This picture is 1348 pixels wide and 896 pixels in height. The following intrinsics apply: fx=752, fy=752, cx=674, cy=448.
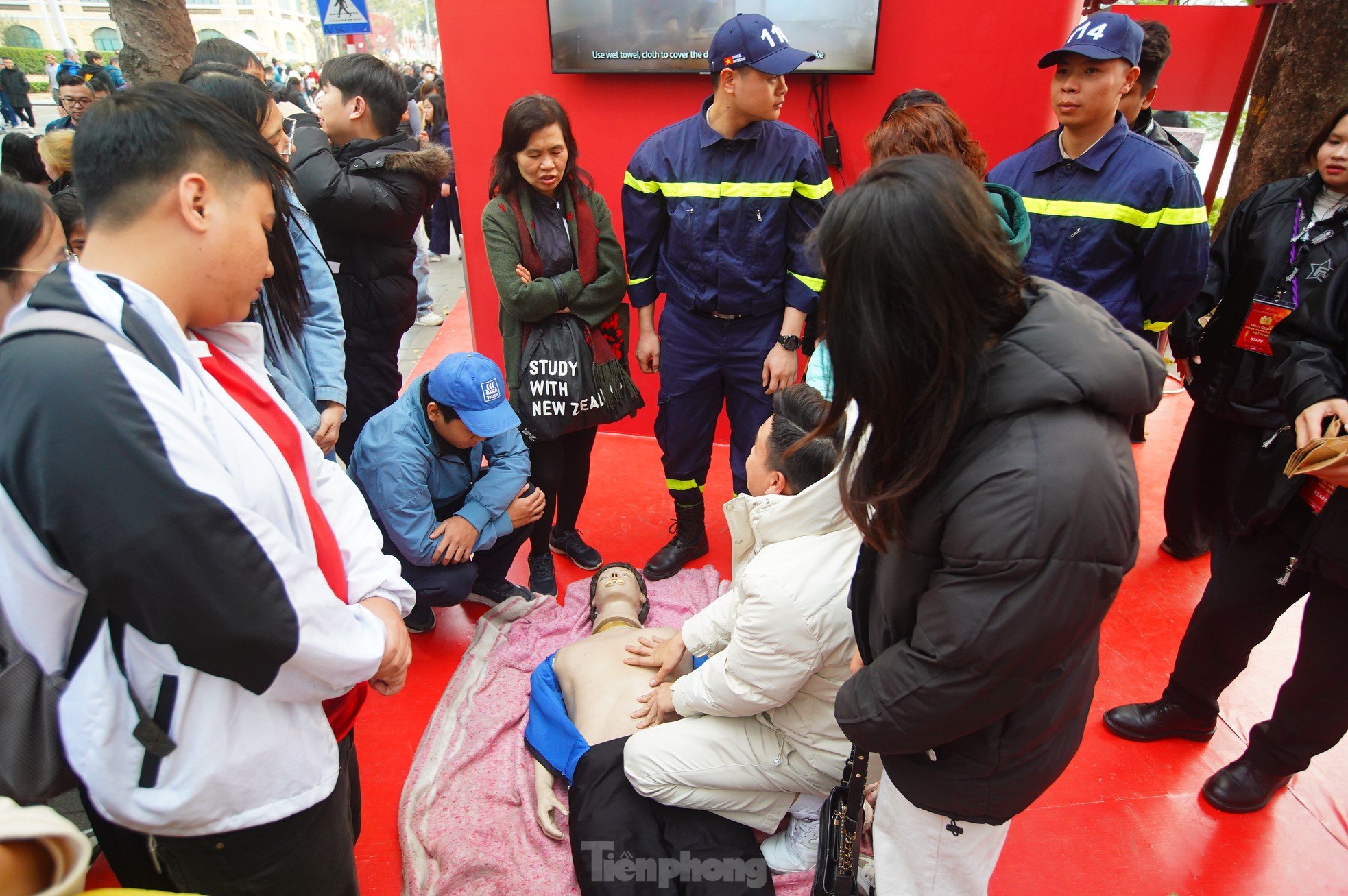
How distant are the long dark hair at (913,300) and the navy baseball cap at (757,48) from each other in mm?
1688

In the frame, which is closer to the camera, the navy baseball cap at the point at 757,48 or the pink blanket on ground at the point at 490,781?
the pink blanket on ground at the point at 490,781

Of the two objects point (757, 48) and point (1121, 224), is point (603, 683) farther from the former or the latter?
point (1121, 224)

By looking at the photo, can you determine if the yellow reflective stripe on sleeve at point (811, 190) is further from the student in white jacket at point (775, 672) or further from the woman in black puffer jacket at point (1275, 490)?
the woman in black puffer jacket at point (1275, 490)

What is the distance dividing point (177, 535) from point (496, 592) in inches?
84.0

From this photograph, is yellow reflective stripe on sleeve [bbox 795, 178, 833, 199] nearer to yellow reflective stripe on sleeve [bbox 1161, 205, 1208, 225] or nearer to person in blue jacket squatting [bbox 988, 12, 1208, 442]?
person in blue jacket squatting [bbox 988, 12, 1208, 442]

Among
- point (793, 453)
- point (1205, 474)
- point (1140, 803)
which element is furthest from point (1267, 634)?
point (793, 453)

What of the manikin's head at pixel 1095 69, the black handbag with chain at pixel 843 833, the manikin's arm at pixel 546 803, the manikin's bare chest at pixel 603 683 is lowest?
the manikin's arm at pixel 546 803

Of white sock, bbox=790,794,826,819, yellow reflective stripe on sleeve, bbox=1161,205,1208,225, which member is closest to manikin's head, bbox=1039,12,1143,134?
yellow reflective stripe on sleeve, bbox=1161,205,1208,225

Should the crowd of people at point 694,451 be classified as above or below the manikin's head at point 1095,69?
below

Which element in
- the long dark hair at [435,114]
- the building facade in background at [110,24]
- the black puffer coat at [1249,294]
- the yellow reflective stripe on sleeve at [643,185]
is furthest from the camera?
the building facade in background at [110,24]

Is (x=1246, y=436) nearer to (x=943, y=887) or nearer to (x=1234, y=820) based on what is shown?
(x=1234, y=820)

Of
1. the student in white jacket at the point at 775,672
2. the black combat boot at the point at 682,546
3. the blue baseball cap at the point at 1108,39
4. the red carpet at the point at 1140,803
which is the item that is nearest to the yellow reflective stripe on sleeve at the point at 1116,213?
the blue baseball cap at the point at 1108,39

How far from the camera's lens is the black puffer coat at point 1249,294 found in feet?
7.00

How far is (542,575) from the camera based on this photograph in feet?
10.3
